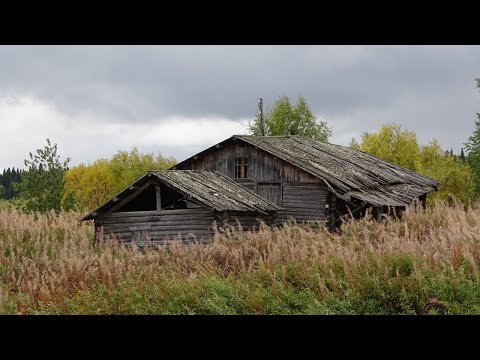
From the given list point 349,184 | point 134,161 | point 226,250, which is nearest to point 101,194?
point 134,161

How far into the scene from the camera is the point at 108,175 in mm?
59594

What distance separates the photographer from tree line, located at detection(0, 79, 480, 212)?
24078 millimetres

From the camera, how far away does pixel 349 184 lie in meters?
26.3

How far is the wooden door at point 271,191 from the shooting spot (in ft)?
93.1

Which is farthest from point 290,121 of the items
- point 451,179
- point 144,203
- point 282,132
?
point 144,203

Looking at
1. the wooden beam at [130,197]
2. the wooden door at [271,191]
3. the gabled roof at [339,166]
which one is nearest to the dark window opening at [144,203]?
the wooden beam at [130,197]

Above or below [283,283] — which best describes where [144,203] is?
above

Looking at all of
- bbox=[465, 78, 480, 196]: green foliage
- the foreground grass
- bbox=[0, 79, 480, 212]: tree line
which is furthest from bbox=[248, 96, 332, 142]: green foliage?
the foreground grass

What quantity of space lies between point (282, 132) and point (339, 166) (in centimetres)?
2989

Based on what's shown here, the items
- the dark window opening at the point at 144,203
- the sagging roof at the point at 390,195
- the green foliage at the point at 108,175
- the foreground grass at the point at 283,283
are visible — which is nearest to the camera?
the foreground grass at the point at 283,283

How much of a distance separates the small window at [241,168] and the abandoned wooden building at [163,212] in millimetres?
4756

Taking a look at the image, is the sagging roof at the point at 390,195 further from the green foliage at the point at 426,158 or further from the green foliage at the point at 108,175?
the green foliage at the point at 108,175

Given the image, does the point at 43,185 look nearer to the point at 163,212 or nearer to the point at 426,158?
the point at 163,212
